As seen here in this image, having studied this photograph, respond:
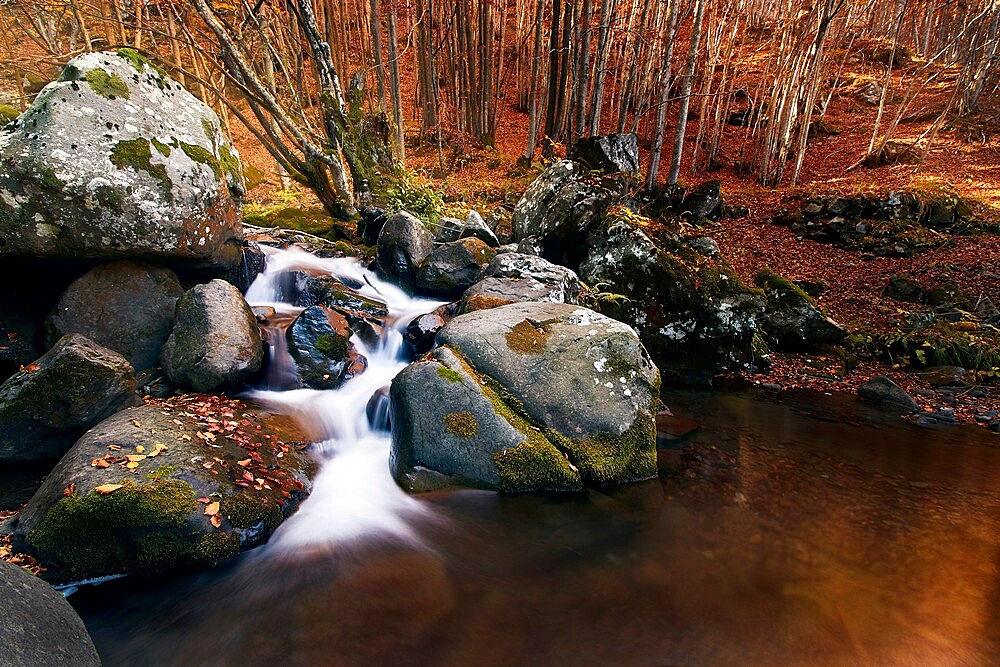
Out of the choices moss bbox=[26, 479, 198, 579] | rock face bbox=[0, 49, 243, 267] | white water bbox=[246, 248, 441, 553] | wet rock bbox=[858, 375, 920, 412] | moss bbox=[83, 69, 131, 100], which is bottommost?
wet rock bbox=[858, 375, 920, 412]

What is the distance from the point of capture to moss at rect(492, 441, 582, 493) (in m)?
4.61

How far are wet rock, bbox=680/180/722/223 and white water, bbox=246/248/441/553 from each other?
9.98 m

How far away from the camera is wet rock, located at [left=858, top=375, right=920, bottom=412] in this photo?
7.31 m

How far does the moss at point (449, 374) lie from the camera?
15.9 feet

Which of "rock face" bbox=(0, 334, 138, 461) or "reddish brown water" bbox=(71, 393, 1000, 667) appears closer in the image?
"reddish brown water" bbox=(71, 393, 1000, 667)

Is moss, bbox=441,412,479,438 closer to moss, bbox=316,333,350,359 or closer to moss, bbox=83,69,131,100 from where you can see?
moss, bbox=316,333,350,359

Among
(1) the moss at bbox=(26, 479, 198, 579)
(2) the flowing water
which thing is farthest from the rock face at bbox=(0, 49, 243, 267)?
(1) the moss at bbox=(26, 479, 198, 579)

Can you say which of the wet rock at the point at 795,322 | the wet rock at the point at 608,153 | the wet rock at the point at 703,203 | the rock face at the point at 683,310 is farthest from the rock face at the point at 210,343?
the wet rock at the point at 703,203

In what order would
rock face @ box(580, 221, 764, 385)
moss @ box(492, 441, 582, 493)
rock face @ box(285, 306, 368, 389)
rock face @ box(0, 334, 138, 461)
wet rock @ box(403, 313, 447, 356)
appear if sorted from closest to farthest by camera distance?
rock face @ box(0, 334, 138, 461) < moss @ box(492, 441, 582, 493) < rock face @ box(285, 306, 368, 389) < wet rock @ box(403, 313, 447, 356) < rock face @ box(580, 221, 764, 385)

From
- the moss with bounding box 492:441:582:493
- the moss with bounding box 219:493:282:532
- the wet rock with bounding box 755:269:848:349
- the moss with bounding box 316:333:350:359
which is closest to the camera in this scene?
the moss with bounding box 219:493:282:532

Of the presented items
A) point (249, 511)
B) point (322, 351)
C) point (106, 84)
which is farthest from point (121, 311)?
point (249, 511)

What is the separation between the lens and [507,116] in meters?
25.6

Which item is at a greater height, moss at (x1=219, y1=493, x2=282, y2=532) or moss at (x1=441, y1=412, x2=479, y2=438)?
moss at (x1=441, y1=412, x2=479, y2=438)

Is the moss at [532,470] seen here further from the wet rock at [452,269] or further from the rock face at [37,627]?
the wet rock at [452,269]
